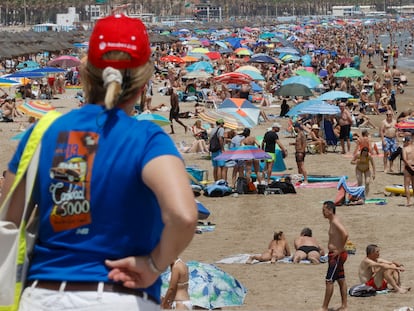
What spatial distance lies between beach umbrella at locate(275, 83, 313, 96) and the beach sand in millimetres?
4972

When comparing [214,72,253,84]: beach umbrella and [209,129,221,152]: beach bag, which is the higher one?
[209,129,221,152]: beach bag

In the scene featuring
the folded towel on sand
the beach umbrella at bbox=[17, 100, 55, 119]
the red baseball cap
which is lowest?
the folded towel on sand

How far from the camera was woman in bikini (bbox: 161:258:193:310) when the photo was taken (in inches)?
270

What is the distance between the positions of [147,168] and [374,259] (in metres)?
7.67

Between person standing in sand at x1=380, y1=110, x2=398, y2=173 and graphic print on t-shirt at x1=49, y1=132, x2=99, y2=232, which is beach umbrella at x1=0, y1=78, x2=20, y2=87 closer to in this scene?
person standing in sand at x1=380, y1=110, x2=398, y2=173

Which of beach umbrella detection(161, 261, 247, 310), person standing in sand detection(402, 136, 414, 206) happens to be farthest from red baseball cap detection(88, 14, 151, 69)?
person standing in sand detection(402, 136, 414, 206)

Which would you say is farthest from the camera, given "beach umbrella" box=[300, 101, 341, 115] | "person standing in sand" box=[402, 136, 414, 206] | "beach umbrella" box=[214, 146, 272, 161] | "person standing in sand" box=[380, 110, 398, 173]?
"beach umbrella" box=[300, 101, 341, 115]

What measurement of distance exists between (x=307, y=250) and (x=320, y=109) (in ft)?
31.6

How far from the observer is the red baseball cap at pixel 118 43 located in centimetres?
225

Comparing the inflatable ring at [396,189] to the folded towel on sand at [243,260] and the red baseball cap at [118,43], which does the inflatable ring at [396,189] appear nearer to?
the folded towel on sand at [243,260]

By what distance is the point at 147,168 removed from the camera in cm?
211

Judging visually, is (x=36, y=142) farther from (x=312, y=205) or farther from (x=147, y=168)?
(x=312, y=205)

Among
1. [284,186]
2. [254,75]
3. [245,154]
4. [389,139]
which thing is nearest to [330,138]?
[389,139]

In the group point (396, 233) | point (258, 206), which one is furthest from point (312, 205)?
point (396, 233)
